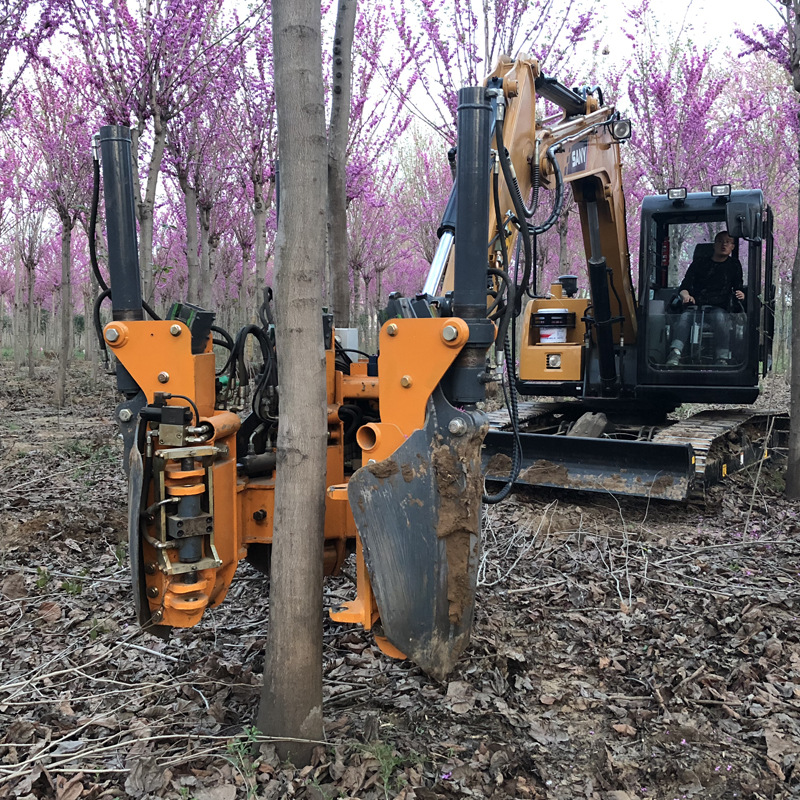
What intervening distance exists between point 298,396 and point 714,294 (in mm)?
5765

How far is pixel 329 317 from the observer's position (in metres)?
3.29

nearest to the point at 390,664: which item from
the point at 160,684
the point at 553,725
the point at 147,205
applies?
the point at 553,725

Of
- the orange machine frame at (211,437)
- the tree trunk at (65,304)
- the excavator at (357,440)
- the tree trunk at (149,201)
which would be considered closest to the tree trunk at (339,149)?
the tree trunk at (149,201)

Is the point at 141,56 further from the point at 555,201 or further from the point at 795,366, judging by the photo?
the point at 795,366

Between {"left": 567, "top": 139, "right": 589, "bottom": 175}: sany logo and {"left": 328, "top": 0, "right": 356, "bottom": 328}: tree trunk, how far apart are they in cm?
193

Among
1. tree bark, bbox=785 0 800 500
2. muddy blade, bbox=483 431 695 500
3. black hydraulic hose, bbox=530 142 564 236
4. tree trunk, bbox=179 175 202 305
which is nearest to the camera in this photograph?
black hydraulic hose, bbox=530 142 564 236

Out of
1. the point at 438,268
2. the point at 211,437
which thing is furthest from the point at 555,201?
the point at 211,437

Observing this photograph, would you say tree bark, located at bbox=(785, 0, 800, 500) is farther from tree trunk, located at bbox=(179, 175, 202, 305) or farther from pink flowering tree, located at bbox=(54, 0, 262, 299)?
tree trunk, located at bbox=(179, 175, 202, 305)

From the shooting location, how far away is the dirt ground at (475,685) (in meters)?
2.63

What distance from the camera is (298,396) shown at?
103 inches

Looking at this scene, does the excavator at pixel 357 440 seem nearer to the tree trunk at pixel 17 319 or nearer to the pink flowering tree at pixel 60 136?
the pink flowering tree at pixel 60 136

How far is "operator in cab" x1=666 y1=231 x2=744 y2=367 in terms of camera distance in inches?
278

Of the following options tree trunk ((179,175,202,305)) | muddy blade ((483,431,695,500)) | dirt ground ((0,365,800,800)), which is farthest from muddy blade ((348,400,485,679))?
tree trunk ((179,175,202,305))

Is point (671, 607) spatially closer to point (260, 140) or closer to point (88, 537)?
point (88, 537)
